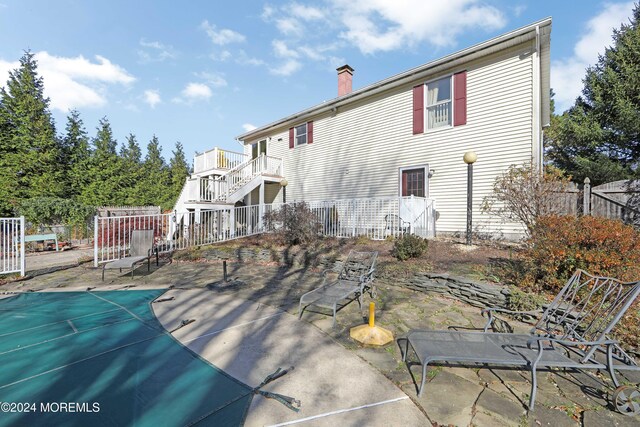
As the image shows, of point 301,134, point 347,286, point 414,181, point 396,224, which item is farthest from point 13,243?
point 414,181

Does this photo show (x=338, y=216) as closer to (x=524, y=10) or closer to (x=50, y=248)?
(x=524, y=10)

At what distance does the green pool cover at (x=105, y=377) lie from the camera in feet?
7.38

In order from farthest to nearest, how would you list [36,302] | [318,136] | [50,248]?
[318,136], [50,248], [36,302]

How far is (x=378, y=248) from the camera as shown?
26.6 ft

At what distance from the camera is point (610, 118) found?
54.9 feet

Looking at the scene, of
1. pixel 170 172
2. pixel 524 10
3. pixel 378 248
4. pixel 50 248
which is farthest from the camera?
pixel 170 172

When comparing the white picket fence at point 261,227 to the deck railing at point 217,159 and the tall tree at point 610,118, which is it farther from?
the tall tree at point 610,118

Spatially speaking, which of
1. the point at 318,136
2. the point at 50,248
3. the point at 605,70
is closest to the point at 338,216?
the point at 318,136

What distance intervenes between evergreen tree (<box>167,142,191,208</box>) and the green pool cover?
Answer: 26.1 meters

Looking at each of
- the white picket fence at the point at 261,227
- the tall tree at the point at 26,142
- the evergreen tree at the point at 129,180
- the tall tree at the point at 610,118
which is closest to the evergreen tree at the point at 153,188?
the evergreen tree at the point at 129,180

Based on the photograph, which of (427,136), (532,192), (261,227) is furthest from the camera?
(261,227)

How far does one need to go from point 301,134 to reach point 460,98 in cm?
836

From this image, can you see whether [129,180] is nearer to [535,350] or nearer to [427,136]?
[427,136]

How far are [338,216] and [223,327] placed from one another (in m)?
7.22
